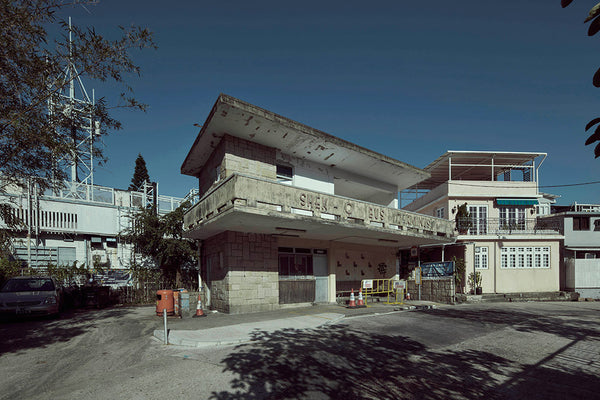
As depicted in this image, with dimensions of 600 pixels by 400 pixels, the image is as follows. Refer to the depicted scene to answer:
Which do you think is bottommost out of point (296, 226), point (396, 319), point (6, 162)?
point (396, 319)

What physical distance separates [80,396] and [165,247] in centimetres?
1411

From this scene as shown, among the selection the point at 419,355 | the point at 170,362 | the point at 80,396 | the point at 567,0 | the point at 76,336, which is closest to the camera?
the point at 567,0

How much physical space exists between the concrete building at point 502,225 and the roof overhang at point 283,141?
22.4 feet

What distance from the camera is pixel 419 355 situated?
7.70m

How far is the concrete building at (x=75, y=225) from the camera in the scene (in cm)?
2208

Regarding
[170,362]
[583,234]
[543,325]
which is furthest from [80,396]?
[583,234]

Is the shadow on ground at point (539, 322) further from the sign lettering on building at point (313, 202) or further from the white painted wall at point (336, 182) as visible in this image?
the white painted wall at point (336, 182)

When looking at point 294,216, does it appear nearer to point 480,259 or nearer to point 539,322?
point 539,322

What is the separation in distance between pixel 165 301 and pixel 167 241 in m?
6.43

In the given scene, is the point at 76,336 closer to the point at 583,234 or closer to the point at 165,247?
the point at 165,247

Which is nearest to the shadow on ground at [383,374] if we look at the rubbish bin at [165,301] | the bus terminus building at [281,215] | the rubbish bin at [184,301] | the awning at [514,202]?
the bus terminus building at [281,215]

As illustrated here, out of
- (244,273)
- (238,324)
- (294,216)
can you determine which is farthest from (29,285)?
(294,216)

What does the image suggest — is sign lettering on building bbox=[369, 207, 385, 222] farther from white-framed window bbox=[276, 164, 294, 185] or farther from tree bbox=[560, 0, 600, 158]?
tree bbox=[560, 0, 600, 158]

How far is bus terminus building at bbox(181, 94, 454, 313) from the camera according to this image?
12.3 metres
